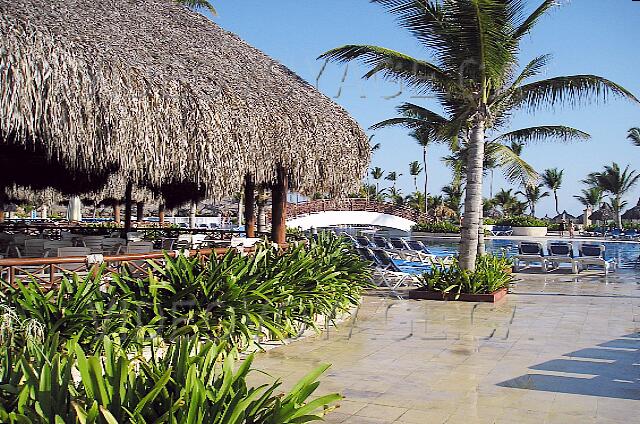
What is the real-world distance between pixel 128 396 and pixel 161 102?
5.20m

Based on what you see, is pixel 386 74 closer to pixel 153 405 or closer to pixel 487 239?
pixel 153 405

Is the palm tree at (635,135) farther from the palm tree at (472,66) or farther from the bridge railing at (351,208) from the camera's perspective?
the palm tree at (472,66)

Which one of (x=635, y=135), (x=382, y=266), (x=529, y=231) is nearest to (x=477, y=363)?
(x=382, y=266)

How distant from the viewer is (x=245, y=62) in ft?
35.6

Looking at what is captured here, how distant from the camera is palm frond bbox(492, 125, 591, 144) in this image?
13.9 meters

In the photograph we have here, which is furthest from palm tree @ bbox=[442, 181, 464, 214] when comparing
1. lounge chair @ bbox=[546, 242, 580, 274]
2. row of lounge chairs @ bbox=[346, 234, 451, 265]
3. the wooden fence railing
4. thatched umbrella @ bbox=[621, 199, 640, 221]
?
the wooden fence railing

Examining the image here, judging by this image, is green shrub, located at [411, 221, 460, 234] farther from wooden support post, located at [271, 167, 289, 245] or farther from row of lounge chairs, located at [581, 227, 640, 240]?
wooden support post, located at [271, 167, 289, 245]

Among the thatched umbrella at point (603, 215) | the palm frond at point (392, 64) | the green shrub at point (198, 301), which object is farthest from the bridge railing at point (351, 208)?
the green shrub at point (198, 301)

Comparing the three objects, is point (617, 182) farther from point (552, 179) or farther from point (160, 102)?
point (160, 102)

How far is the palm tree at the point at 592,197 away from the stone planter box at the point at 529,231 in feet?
67.6

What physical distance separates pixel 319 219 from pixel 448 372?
100ft

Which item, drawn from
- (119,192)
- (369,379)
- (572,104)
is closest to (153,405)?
(369,379)

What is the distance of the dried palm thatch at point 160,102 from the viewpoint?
6.84 metres

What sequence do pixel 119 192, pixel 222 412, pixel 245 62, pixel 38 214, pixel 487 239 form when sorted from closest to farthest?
pixel 222 412
pixel 245 62
pixel 119 192
pixel 487 239
pixel 38 214
